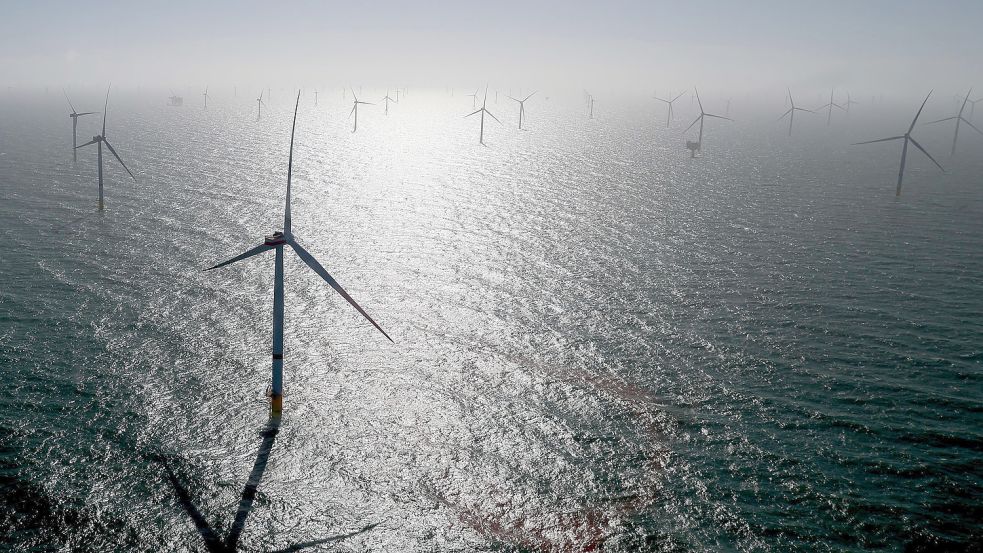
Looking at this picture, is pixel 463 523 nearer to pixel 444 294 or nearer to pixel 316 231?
pixel 444 294

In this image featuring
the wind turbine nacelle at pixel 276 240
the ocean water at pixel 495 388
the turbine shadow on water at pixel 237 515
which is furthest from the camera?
the wind turbine nacelle at pixel 276 240

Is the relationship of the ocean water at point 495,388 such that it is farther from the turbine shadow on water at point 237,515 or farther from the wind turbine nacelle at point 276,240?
the wind turbine nacelle at point 276,240

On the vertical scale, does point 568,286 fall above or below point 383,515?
above

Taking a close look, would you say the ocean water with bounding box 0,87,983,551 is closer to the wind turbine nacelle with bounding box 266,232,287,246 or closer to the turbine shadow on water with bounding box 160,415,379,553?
the turbine shadow on water with bounding box 160,415,379,553

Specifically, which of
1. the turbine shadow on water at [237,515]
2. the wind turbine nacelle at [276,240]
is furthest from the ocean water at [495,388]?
the wind turbine nacelle at [276,240]

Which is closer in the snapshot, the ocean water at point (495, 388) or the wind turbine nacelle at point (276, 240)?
the ocean water at point (495, 388)

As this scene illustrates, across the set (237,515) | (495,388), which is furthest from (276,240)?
(495,388)

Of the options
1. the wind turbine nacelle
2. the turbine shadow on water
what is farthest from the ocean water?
the wind turbine nacelle

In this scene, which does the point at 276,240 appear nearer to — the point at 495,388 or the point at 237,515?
the point at 237,515

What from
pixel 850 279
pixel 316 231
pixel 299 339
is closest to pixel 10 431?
pixel 299 339
